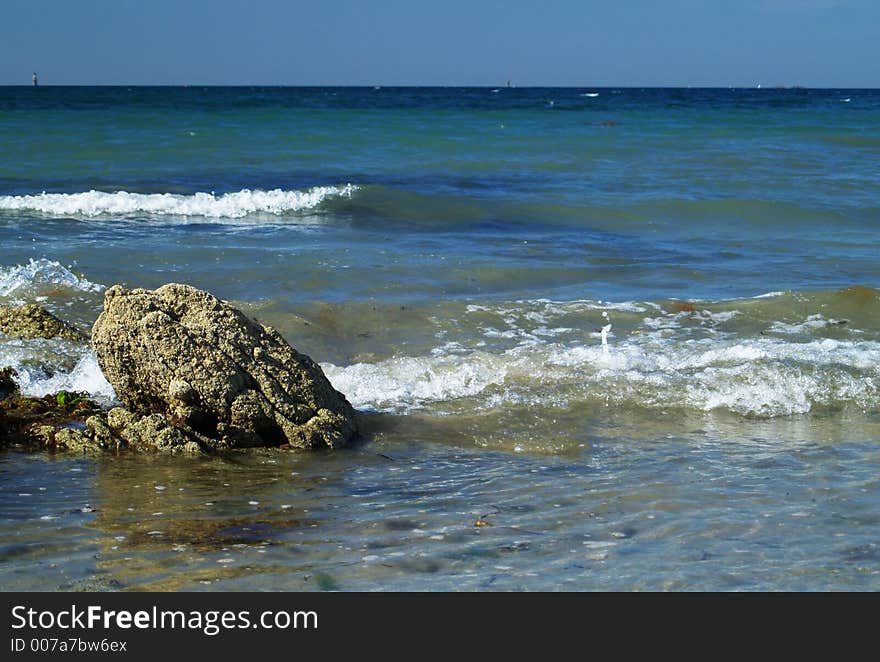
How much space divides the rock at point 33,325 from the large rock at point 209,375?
2010mm

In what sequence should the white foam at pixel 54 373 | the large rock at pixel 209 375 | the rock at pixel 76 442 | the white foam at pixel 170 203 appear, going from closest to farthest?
the rock at pixel 76 442 → the large rock at pixel 209 375 → the white foam at pixel 54 373 → the white foam at pixel 170 203

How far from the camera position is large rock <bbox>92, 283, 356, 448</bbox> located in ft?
17.9

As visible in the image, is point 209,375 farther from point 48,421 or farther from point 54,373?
point 54,373

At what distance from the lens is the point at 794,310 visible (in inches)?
365

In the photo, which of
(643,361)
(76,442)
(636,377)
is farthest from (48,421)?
(643,361)

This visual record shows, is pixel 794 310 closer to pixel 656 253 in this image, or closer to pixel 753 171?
pixel 656 253

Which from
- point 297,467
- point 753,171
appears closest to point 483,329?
point 297,467

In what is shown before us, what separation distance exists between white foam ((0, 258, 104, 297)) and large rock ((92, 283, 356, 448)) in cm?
422

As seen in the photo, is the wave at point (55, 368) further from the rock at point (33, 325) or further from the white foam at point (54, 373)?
the rock at point (33, 325)

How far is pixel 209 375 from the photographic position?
543 cm

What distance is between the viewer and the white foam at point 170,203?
1527 centimetres

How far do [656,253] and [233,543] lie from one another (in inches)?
363

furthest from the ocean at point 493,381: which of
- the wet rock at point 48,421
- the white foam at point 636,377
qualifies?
the wet rock at point 48,421

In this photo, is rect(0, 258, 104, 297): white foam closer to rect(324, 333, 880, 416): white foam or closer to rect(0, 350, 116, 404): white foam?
rect(0, 350, 116, 404): white foam
